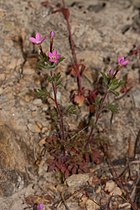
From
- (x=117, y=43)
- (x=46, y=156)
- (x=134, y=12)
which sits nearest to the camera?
(x=46, y=156)

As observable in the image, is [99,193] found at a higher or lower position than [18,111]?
lower

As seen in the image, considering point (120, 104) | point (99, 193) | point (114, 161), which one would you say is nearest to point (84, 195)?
point (99, 193)

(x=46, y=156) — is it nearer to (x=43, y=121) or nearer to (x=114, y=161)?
(x=43, y=121)

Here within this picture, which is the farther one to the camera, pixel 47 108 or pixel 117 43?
pixel 117 43

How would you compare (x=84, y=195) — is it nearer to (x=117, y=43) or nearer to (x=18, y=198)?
(x=18, y=198)

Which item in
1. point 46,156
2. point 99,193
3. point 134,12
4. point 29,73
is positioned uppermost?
point 134,12

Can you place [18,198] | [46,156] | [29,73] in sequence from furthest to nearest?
[29,73] → [46,156] → [18,198]
